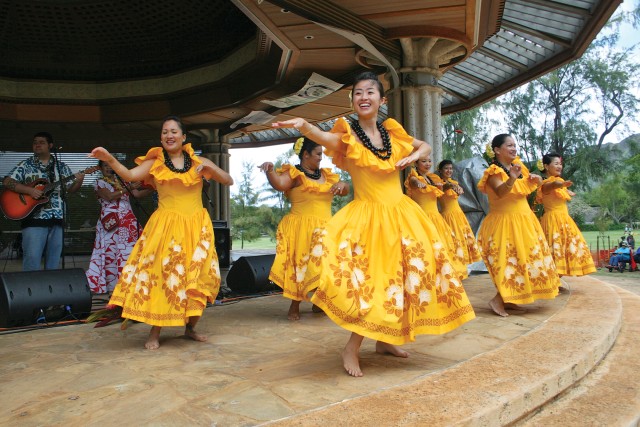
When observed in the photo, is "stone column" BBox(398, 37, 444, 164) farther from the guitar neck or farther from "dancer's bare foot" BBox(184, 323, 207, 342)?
"dancer's bare foot" BBox(184, 323, 207, 342)

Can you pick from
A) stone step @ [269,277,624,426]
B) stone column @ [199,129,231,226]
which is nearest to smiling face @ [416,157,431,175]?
stone step @ [269,277,624,426]

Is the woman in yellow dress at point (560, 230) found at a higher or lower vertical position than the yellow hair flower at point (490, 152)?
lower

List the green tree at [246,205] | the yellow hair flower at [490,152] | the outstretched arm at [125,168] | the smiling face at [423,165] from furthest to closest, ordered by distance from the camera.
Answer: the green tree at [246,205] → the smiling face at [423,165] → the yellow hair flower at [490,152] → the outstretched arm at [125,168]

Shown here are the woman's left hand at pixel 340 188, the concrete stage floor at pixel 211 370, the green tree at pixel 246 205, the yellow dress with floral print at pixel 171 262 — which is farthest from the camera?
the green tree at pixel 246 205

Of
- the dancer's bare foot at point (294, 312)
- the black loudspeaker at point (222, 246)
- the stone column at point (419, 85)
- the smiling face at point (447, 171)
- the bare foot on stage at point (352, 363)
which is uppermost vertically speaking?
the stone column at point (419, 85)

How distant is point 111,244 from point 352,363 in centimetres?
468

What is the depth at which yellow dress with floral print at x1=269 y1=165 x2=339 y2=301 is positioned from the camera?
15.2ft

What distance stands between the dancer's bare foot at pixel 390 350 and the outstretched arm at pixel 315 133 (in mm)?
1223

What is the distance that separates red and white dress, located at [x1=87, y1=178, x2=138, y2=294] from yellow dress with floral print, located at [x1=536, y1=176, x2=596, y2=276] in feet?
16.3

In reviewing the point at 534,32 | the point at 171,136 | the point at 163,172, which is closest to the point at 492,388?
the point at 163,172

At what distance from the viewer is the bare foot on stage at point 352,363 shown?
105 inches

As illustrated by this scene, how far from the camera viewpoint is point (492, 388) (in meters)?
2.33

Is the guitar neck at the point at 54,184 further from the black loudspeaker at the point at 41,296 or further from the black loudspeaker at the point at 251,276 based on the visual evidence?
the black loudspeaker at the point at 251,276

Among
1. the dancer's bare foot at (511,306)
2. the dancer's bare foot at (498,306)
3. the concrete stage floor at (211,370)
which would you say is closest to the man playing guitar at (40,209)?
the concrete stage floor at (211,370)
